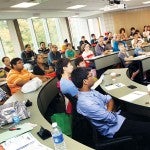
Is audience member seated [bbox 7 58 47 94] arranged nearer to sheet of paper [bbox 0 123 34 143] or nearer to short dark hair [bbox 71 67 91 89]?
short dark hair [bbox 71 67 91 89]

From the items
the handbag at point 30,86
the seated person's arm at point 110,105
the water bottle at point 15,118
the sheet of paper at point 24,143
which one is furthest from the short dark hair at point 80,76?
the handbag at point 30,86

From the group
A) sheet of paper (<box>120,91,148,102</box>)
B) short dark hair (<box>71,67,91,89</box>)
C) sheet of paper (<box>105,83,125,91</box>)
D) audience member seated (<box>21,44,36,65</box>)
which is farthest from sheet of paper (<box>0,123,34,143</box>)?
audience member seated (<box>21,44,36,65</box>)

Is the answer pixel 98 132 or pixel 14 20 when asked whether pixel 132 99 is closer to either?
pixel 98 132

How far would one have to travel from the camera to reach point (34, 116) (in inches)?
97.5

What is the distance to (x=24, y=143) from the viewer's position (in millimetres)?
1845

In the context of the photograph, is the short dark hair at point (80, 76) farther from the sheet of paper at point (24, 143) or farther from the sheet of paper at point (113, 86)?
the sheet of paper at point (113, 86)

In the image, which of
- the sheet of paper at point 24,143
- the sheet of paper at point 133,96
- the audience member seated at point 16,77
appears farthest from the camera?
the audience member seated at point 16,77

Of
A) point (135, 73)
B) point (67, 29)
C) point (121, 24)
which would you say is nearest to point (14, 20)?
point (67, 29)

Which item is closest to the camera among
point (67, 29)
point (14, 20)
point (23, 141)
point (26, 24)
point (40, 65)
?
point (23, 141)

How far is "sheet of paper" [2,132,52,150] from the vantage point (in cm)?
176

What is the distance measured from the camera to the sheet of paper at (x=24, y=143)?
1756 millimetres

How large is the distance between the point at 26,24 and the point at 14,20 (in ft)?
3.55

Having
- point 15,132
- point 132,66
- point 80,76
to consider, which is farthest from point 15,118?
point 132,66

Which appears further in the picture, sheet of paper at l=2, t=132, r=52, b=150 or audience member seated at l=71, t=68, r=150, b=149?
audience member seated at l=71, t=68, r=150, b=149
